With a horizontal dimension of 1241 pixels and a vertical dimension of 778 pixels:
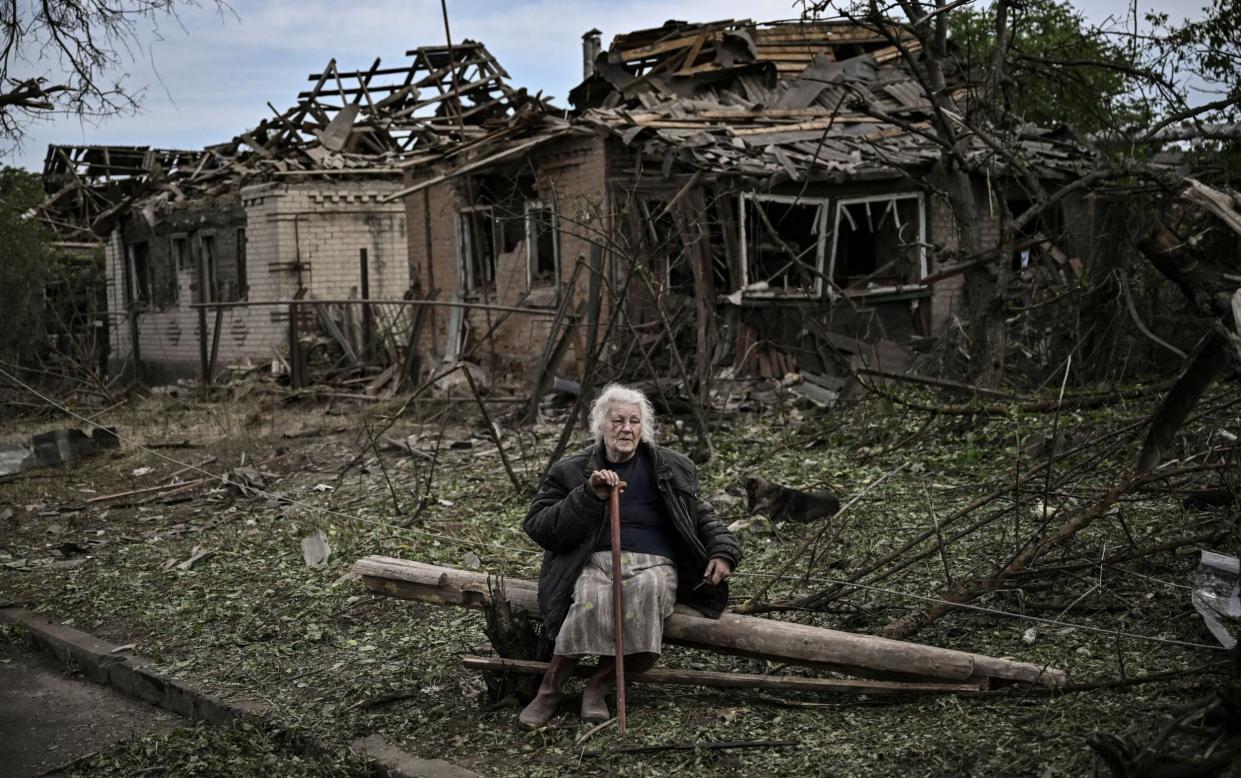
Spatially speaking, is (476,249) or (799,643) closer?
(799,643)

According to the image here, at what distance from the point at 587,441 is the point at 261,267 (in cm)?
1214

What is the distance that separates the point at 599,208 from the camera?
1161cm

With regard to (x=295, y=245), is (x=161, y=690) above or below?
below

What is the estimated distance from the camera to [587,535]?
4.69 meters

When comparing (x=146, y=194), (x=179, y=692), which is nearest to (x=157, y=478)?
(x=179, y=692)

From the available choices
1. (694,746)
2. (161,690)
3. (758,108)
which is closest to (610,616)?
(694,746)

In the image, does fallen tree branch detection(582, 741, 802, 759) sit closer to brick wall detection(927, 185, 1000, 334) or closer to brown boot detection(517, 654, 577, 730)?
brown boot detection(517, 654, 577, 730)

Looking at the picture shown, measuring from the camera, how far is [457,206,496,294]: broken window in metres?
18.5

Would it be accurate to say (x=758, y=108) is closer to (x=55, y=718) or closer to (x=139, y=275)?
(x=55, y=718)

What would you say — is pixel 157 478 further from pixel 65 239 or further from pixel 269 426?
pixel 65 239

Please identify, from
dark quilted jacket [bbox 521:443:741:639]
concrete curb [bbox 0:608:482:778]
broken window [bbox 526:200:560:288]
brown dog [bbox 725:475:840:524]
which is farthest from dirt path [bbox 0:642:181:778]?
broken window [bbox 526:200:560:288]

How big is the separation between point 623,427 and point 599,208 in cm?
716

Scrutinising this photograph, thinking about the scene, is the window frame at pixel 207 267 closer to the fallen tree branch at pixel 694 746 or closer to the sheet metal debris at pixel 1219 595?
the fallen tree branch at pixel 694 746

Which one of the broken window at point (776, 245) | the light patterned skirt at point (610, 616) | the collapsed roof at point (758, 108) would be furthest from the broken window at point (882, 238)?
the light patterned skirt at point (610, 616)
